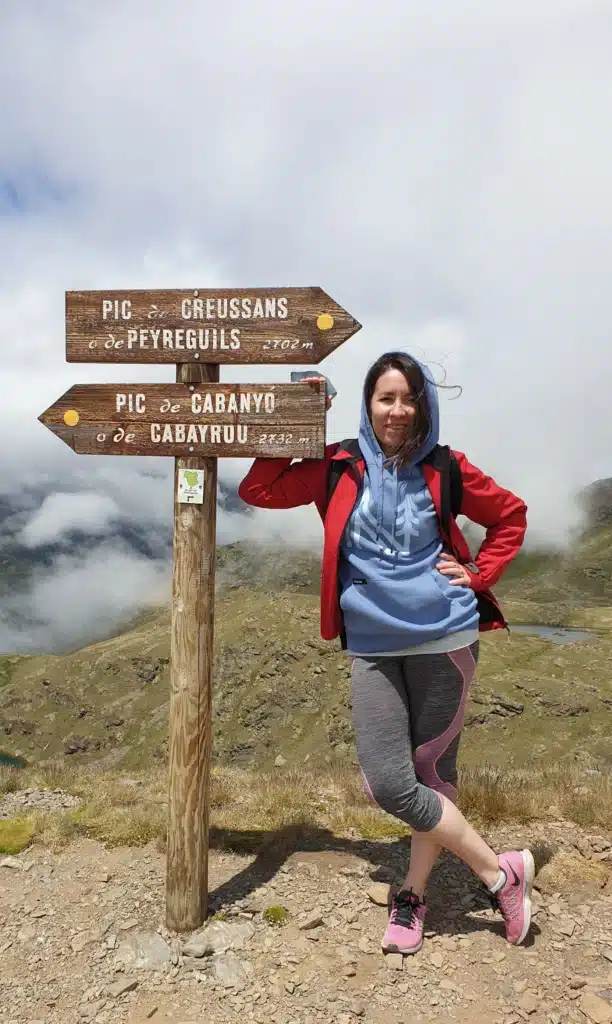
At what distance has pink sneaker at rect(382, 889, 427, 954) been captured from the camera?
14.7ft

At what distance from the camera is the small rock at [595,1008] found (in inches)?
153

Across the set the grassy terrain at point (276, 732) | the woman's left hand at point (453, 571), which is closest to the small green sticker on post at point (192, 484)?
the woman's left hand at point (453, 571)

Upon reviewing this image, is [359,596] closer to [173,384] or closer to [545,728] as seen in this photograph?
[173,384]

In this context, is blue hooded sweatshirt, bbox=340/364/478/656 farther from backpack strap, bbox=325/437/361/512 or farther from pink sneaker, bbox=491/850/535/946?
pink sneaker, bbox=491/850/535/946

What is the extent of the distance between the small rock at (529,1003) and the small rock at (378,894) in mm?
1217

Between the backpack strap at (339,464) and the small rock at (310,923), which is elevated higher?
the backpack strap at (339,464)

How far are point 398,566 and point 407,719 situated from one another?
1.00 meters

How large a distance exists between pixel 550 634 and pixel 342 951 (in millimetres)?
178860

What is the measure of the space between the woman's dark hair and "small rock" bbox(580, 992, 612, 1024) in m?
3.44

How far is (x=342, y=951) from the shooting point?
179 inches

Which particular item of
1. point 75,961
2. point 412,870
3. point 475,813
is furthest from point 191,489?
point 475,813

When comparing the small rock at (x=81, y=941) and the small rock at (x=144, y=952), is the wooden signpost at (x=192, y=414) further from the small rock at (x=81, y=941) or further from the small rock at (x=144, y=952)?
the small rock at (x=81, y=941)

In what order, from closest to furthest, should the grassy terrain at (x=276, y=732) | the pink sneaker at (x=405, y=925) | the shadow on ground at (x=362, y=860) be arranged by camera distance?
the pink sneaker at (x=405, y=925) → the shadow on ground at (x=362, y=860) → the grassy terrain at (x=276, y=732)

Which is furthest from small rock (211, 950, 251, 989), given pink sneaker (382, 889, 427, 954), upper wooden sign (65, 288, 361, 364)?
upper wooden sign (65, 288, 361, 364)
